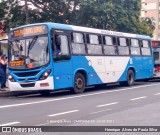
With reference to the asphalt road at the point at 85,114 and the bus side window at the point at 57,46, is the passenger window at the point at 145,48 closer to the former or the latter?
the bus side window at the point at 57,46

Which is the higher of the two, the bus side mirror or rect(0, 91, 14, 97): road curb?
the bus side mirror

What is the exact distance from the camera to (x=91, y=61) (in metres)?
18.1

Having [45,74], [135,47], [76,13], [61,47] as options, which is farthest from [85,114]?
[76,13]

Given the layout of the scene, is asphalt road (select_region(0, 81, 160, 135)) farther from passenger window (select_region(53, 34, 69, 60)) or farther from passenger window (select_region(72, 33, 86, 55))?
passenger window (select_region(72, 33, 86, 55))

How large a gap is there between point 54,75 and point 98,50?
3.92 meters

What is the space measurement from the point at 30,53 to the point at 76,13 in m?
14.1

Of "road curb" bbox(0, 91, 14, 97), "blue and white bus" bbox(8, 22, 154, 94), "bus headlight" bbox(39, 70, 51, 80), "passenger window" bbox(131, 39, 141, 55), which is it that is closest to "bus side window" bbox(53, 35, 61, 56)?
"blue and white bus" bbox(8, 22, 154, 94)

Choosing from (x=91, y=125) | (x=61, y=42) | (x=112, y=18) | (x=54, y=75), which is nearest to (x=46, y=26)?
(x=61, y=42)

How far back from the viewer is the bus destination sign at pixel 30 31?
15742mm

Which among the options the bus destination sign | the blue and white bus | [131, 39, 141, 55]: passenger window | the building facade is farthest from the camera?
the building facade

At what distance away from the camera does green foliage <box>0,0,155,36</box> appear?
28.2 m

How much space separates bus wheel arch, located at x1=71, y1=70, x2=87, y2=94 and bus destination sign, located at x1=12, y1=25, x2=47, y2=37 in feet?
8.38

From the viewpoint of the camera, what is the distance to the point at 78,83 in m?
17.0

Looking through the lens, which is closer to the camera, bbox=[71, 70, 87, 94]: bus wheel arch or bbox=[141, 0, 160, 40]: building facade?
bbox=[71, 70, 87, 94]: bus wheel arch
